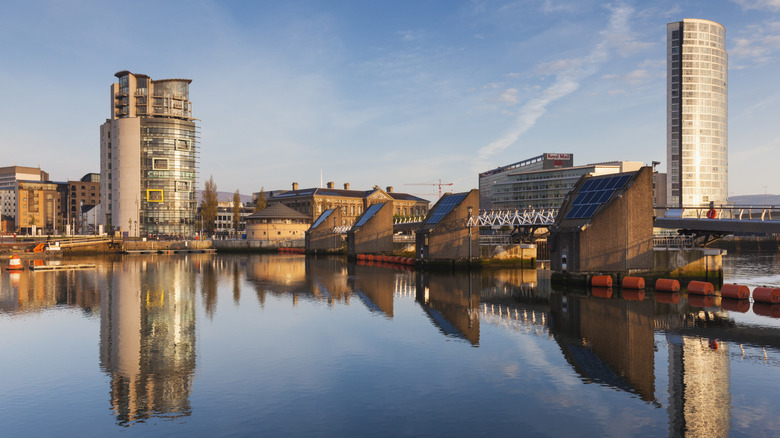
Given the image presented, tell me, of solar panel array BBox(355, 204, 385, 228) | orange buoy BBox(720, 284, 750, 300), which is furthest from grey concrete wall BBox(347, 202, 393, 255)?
orange buoy BBox(720, 284, 750, 300)

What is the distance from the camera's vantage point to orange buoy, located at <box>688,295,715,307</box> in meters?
42.6

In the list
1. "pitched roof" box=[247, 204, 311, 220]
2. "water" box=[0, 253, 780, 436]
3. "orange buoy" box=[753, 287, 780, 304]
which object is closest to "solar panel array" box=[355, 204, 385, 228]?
"pitched roof" box=[247, 204, 311, 220]

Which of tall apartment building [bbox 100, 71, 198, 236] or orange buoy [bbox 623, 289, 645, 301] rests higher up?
tall apartment building [bbox 100, 71, 198, 236]

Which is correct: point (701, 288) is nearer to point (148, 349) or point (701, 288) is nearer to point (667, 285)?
point (667, 285)

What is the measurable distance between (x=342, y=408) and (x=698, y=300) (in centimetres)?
3740

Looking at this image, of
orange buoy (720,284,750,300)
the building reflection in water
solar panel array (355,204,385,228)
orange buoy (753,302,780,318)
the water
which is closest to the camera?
the water

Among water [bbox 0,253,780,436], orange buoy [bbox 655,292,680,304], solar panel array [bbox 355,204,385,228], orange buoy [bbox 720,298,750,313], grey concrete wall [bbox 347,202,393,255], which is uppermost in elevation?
solar panel array [bbox 355,204,385,228]

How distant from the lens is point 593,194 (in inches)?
2112

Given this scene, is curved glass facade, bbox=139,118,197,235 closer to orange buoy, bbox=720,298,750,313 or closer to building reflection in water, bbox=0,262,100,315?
building reflection in water, bbox=0,262,100,315

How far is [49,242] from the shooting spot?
110312 millimetres

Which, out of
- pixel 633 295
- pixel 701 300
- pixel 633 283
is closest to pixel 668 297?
pixel 701 300

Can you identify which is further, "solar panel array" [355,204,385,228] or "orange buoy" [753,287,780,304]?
"solar panel array" [355,204,385,228]

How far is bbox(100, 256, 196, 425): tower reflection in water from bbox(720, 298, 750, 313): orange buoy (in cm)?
3696

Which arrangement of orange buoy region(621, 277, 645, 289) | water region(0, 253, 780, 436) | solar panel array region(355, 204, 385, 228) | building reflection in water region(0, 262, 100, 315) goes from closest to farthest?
water region(0, 253, 780, 436), building reflection in water region(0, 262, 100, 315), orange buoy region(621, 277, 645, 289), solar panel array region(355, 204, 385, 228)
